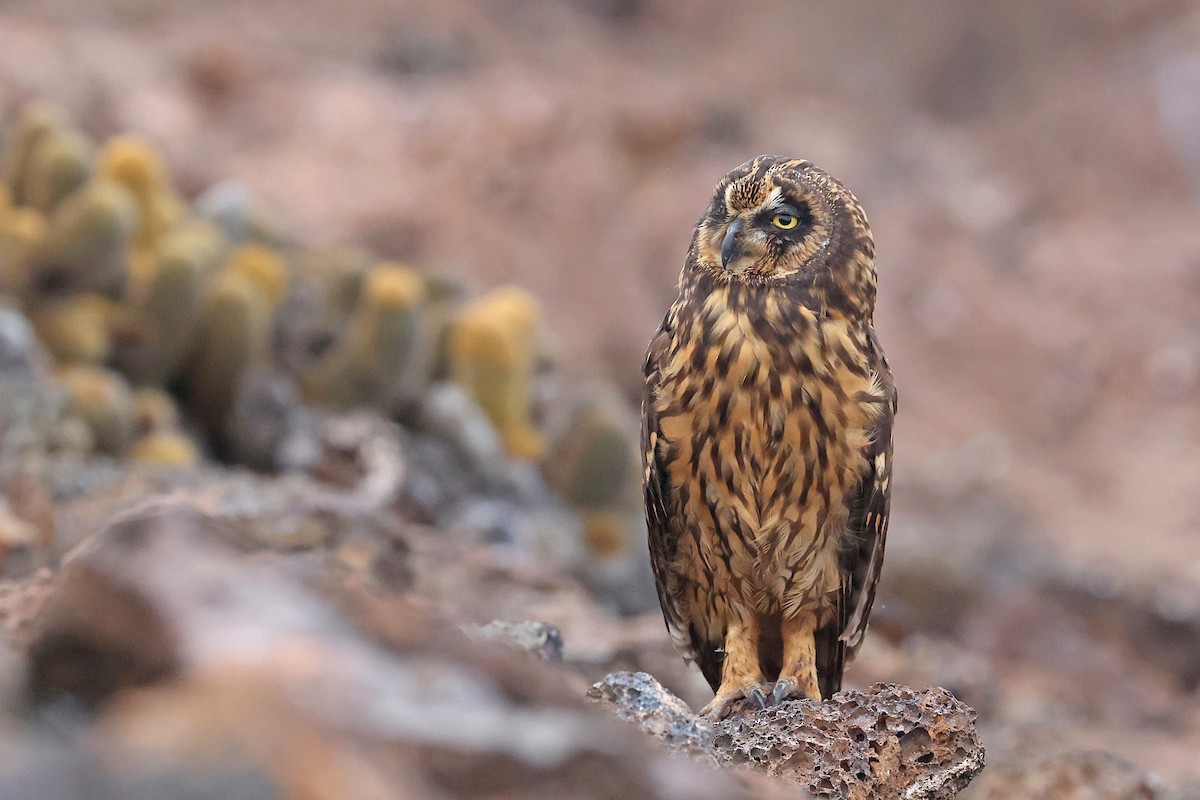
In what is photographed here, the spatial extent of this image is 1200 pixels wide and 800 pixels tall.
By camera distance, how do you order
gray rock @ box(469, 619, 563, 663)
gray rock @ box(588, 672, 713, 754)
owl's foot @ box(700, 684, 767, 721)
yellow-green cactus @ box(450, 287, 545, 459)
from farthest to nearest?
yellow-green cactus @ box(450, 287, 545, 459) < owl's foot @ box(700, 684, 767, 721) < gray rock @ box(469, 619, 563, 663) < gray rock @ box(588, 672, 713, 754)

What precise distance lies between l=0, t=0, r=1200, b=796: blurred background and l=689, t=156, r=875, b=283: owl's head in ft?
16.8

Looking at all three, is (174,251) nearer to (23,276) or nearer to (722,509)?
(23,276)

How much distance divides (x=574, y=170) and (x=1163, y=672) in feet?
39.5

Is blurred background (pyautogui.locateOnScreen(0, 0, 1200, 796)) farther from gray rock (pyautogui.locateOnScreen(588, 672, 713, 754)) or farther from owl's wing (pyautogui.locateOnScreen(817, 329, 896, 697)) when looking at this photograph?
gray rock (pyautogui.locateOnScreen(588, 672, 713, 754))

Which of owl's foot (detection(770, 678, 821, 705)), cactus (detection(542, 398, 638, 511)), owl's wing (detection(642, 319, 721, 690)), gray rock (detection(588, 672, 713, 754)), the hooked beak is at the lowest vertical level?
gray rock (detection(588, 672, 713, 754))

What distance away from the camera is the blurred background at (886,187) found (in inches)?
467

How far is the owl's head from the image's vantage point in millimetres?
3988

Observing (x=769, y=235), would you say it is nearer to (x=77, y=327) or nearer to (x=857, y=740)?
(x=857, y=740)

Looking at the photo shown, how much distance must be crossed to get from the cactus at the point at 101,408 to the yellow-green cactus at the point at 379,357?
148cm

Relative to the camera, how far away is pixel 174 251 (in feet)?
27.1

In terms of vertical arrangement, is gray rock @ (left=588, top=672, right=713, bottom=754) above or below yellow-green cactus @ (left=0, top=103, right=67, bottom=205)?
below

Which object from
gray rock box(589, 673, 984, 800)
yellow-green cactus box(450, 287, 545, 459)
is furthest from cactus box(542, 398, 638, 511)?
gray rock box(589, 673, 984, 800)

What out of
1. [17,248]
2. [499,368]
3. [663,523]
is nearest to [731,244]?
[663,523]

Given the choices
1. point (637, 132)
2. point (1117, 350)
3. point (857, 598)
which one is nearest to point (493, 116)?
point (637, 132)
